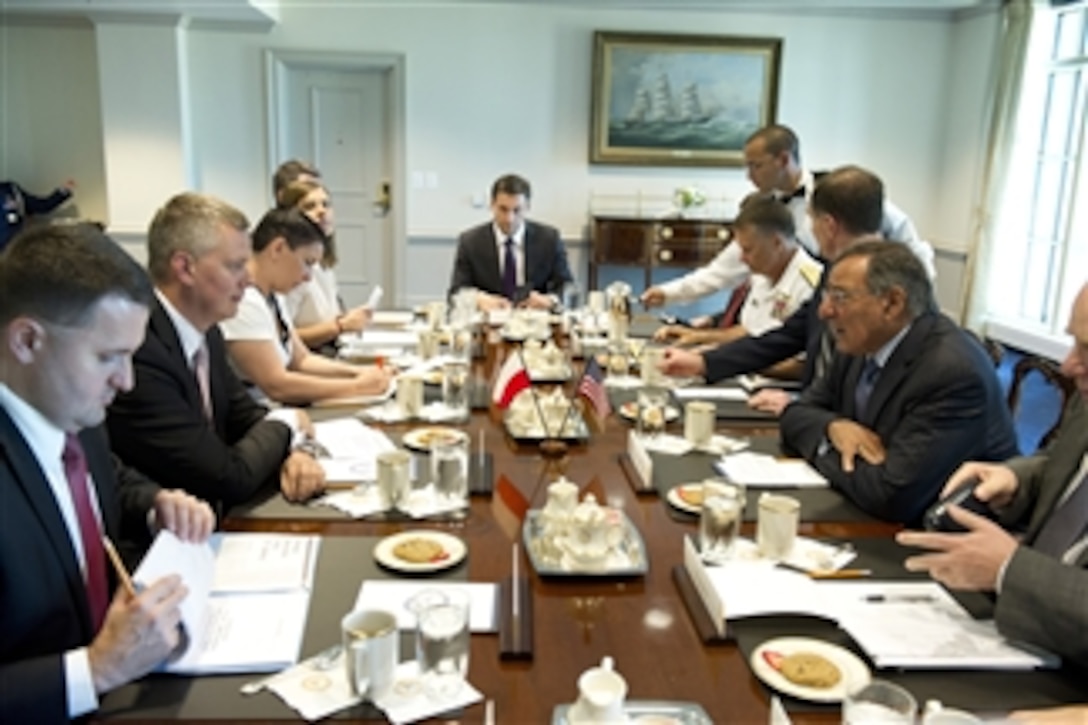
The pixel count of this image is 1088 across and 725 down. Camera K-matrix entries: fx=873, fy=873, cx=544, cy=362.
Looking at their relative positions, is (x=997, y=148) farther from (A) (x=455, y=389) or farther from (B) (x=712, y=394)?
(A) (x=455, y=389)

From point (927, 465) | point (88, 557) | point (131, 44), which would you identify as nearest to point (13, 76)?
point (131, 44)

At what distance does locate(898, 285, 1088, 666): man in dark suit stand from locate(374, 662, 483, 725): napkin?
724 mm

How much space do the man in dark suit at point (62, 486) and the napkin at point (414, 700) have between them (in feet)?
0.94

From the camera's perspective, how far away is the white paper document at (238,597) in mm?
1154

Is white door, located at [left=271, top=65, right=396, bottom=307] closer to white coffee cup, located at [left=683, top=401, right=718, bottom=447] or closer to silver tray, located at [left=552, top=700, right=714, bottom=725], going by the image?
white coffee cup, located at [left=683, top=401, right=718, bottom=447]

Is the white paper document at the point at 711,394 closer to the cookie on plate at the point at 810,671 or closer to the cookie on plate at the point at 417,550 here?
the cookie on plate at the point at 417,550

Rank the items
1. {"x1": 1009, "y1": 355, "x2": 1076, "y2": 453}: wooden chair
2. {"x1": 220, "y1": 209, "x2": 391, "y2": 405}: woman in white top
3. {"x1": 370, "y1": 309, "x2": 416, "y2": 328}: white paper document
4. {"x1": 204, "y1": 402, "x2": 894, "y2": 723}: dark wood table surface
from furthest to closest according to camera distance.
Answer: {"x1": 370, "y1": 309, "x2": 416, "y2": 328}: white paper document
{"x1": 220, "y1": 209, "x2": 391, "y2": 405}: woman in white top
{"x1": 1009, "y1": 355, "x2": 1076, "y2": 453}: wooden chair
{"x1": 204, "y1": 402, "x2": 894, "y2": 723}: dark wood table surface

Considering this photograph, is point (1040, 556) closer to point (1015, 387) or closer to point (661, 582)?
point (661, 582)

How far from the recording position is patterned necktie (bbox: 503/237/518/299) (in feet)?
15.4

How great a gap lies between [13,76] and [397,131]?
9.69ft

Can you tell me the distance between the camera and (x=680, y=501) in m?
1.74

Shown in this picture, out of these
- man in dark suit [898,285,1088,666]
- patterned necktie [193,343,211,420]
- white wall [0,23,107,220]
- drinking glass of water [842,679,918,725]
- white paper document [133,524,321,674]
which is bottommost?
white paper document [133,524,321,674]

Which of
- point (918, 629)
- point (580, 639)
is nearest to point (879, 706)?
point (918, 629)

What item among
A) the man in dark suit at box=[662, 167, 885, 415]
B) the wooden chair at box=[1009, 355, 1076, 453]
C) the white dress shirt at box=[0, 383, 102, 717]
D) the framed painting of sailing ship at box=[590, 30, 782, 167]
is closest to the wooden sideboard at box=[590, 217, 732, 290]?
the framed painting of sailing ship at box=[590, 30, 782, 167]
